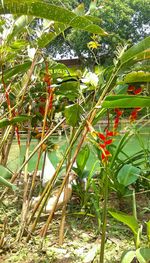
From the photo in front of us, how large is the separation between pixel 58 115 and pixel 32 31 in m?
0.31

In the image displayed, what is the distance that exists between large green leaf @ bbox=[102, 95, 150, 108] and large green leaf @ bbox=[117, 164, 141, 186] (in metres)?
0.58

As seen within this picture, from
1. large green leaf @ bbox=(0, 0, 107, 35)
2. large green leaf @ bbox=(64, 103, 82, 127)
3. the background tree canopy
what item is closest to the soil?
large green leaf @ bbox=(64, 103, 82, 127)

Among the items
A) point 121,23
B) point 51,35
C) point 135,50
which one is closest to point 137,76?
point 135,50

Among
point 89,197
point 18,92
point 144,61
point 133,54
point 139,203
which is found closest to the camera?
point 133,54

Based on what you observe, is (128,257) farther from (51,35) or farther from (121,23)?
(121,23)

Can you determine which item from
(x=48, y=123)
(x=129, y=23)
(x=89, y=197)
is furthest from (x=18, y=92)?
(x=129, y=23)

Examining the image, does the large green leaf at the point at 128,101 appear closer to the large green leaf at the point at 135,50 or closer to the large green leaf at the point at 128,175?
the large green leaf at the point at 135,50

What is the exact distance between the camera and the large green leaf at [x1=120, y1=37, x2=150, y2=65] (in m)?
0.74

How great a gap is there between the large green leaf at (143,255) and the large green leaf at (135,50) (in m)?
0.43

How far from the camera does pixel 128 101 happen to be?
667mm

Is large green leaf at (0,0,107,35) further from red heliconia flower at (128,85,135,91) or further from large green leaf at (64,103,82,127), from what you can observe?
red heliconia flower at (128,85,135,91)

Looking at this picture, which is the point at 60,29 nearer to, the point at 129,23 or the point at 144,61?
the point at 144,61

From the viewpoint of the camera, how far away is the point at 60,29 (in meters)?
0.85

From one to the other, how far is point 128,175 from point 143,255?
1.55ft
